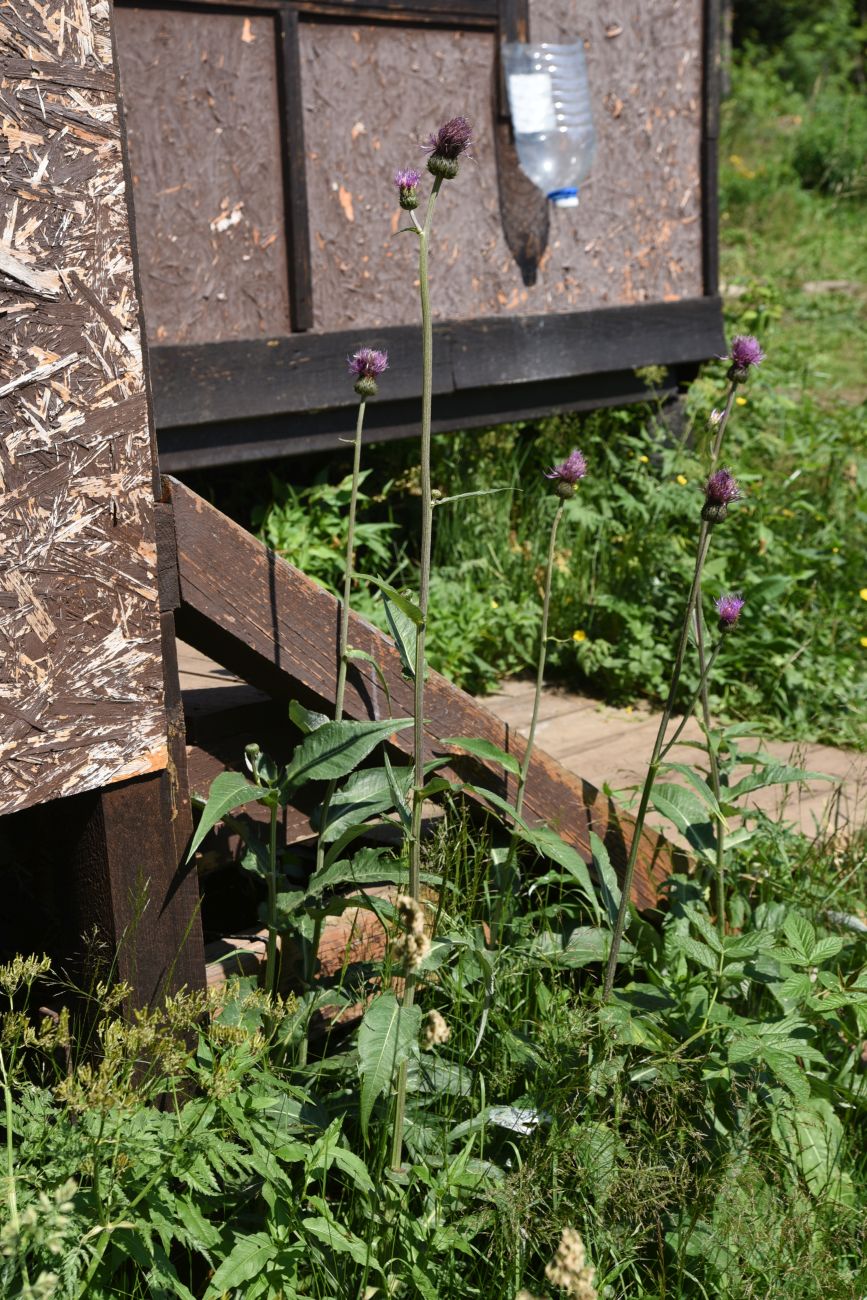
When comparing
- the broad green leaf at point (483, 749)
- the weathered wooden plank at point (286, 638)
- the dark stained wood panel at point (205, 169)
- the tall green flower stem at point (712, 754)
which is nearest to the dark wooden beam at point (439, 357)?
the dark stained wood panel at point (205, 169)

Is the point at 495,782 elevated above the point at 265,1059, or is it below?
above

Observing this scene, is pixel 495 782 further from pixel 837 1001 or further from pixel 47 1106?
pixel 47 1106

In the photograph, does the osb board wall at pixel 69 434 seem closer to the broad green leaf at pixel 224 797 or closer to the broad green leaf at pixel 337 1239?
the broad green leaf at pixel 224 797

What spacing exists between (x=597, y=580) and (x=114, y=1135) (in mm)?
3737

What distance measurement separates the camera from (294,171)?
4.62m

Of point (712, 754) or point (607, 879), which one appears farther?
point (607, 879)

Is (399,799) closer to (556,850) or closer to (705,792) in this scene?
(556,850)

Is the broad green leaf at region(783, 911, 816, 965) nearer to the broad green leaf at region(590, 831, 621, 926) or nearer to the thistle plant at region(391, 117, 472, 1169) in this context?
the broad green leaf at region(590, 831, 621, 926)

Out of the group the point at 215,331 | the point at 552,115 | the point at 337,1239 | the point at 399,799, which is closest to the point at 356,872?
the point at 399,799

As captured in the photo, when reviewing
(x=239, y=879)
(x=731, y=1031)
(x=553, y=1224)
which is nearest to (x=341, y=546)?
(x=239, y=879)

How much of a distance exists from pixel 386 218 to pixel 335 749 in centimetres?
→ 349

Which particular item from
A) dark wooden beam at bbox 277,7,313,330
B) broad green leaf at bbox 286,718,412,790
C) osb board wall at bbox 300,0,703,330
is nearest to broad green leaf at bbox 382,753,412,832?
broad green leaf at bbox 286,718,412,790

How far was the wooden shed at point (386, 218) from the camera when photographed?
4418 millimetres

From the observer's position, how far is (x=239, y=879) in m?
2.77
